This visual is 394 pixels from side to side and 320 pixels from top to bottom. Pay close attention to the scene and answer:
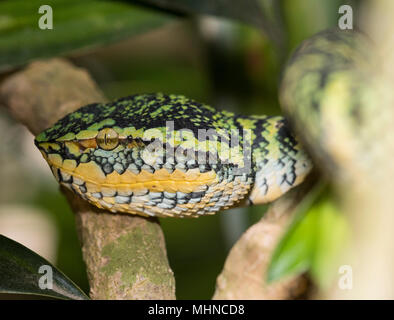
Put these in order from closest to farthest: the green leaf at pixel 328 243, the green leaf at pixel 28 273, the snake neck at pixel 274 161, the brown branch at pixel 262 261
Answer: the green leaf at pixel 328 243, the green leaf at pixel 28 273, the brown branch at pixel 262 261, the snake neck at pixel 274 161

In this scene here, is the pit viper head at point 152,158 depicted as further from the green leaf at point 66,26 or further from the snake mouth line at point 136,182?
the green leaf at point 66,26

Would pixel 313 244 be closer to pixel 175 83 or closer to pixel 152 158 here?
pixel 152 158

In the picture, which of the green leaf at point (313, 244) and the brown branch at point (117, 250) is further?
the brown branch at point (117, 250)

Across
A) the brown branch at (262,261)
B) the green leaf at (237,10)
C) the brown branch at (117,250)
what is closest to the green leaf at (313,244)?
the brown branch at (262,261)

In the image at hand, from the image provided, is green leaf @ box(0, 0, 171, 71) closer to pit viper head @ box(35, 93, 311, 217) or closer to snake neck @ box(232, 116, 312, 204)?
pit viper head @ box(35, 93, 311, 217)

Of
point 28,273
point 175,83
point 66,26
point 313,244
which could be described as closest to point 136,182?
point 28,273

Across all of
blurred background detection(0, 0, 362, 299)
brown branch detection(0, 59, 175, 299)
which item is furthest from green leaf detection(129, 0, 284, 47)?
brown branch detection(0, 59, 175, 299)

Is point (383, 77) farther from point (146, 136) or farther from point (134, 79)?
point (134, 79)
